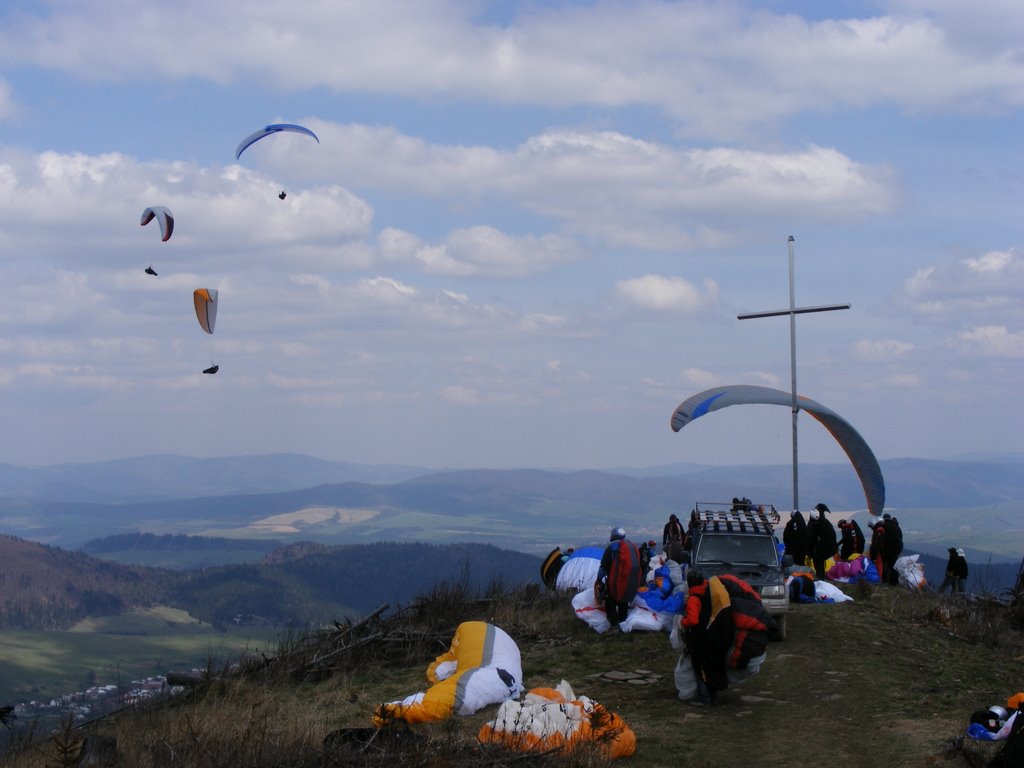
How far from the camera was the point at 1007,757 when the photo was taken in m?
8.27

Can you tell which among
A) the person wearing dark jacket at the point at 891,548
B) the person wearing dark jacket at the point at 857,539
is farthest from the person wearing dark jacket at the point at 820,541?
the person wearing dark jacket at the point at 857,539

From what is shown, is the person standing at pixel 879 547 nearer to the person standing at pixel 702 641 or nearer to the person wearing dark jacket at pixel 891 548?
the person wearing dark jacket at pixel 891 548

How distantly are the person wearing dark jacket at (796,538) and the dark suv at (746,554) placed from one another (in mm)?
4684

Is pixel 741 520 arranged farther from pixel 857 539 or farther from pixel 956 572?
pixel 956 572

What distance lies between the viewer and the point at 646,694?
41.9ft

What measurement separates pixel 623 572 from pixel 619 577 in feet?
0.30

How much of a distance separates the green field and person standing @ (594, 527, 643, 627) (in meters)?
43.9

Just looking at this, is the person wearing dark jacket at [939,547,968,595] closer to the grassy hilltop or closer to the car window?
the grassy hilltop

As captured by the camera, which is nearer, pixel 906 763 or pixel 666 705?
pixel 906 763

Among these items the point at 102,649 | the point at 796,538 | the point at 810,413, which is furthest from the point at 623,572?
the point at 102,649

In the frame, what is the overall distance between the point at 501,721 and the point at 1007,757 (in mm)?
4212

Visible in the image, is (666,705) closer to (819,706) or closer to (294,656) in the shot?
(819,706)

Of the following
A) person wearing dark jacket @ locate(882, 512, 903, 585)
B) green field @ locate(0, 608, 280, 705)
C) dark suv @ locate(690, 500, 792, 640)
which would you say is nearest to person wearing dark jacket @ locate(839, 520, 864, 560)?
person wearing dark jacket @ locate(882, 512, 903, 585)

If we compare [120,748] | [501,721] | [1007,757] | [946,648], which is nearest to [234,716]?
[120,748]
